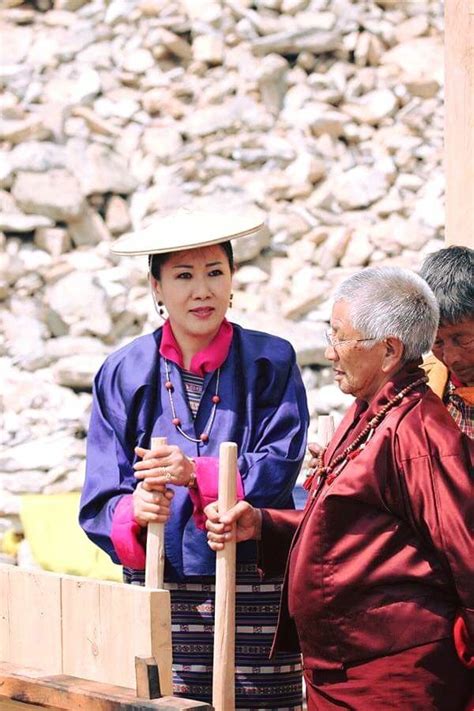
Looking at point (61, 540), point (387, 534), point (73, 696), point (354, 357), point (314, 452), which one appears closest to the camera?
point (73, 696)

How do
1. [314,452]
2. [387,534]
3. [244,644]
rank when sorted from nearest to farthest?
[387,534] → [314,452] → [244,644]

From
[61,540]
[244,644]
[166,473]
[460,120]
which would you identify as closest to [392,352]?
[166,473]

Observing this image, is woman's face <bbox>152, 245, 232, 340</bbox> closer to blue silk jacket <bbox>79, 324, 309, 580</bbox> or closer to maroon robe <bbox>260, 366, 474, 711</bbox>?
blue silk jacket <bbox>79, 324, 309, 580</bbox>

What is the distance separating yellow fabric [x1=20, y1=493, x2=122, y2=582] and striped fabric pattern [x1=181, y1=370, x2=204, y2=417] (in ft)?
9.49

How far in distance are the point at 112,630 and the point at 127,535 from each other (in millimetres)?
417

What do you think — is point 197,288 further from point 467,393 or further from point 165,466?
point 467,393

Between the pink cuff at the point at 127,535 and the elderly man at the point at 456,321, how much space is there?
2.42ft

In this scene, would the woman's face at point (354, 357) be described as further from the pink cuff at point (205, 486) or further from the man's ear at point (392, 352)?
the pink cuff at point (205, 486)

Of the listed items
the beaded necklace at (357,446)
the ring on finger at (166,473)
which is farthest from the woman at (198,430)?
the beaded necklace at (357,446)

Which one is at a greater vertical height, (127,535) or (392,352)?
(392,352)

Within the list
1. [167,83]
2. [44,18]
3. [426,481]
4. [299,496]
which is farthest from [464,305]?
[44,18]

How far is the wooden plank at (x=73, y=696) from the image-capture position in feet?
7.55

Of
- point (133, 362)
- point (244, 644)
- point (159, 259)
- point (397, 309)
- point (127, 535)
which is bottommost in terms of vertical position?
point (244, 644)

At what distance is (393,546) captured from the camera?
2.50 metres
